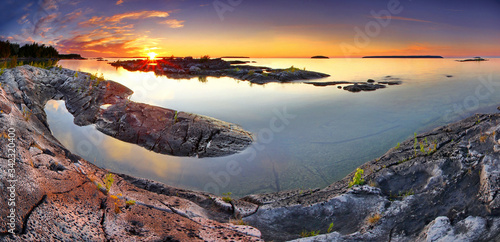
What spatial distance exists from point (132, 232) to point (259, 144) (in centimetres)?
943

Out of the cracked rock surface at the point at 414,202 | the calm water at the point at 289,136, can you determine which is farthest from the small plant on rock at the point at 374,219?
the calm water at the point at 289,136

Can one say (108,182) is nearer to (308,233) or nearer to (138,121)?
(308,233)

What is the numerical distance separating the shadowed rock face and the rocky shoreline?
161 inches

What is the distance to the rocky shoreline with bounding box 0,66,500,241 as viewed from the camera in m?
4.29

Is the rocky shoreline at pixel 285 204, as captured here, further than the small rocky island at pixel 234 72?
No

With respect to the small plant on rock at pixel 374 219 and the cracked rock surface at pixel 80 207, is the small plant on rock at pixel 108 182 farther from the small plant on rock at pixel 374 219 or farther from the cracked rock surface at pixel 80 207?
the small plant on rock at pixel 374 219

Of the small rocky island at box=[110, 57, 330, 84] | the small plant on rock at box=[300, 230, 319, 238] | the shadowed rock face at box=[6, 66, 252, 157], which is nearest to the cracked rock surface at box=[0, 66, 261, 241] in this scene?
the small plant on rock at box=[300, 230, 319, 238]

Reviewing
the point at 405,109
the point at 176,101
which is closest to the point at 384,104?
the point at 405,109

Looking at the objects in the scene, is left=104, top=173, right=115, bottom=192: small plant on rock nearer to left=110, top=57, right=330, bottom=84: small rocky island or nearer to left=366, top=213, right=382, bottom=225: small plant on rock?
left=366, top=213, right=382, bottom=225: small plant on rock

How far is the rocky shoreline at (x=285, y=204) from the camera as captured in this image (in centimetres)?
429

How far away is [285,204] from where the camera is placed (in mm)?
6781

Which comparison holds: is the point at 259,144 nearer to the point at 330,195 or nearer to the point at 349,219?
the point at 330,195

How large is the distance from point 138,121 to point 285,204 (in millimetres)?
9545

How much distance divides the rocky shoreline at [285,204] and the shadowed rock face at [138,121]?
161 inches
